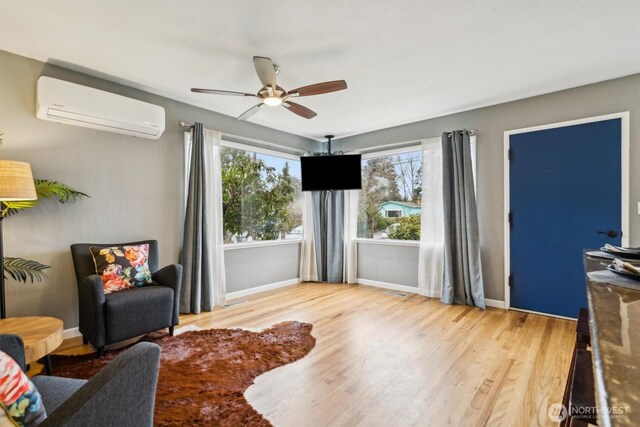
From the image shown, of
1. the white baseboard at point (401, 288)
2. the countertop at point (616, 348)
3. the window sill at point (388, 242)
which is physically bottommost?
the white baseboard at point (401, 288)

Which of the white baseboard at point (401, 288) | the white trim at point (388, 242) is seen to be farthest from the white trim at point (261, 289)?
the white trim at point (388, 242)

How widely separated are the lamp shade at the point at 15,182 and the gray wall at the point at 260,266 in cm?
221

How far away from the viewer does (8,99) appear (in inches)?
99.4

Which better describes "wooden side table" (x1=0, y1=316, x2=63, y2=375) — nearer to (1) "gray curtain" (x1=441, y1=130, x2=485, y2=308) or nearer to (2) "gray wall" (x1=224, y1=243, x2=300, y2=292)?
(2) "gray wall" (x1=224, y1=243, x2=300, y2=292)

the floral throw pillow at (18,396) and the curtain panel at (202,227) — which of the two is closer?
the floral throw pillow at (18,396)

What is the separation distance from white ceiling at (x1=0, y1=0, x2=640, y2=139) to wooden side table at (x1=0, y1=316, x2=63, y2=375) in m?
2.06

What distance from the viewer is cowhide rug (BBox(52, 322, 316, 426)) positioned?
1.75 metres

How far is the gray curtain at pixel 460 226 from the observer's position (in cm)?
367

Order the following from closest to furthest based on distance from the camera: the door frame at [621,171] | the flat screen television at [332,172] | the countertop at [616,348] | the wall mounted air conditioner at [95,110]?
1. the countertop at [616,348]
2. the wall mounted air conditioner at [95,110]
3. the door frame at [621,171]
4. the flat screen television at [332,172]

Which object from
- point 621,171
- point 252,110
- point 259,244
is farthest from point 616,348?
point 259,244

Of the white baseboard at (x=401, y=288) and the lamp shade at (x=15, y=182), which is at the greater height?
the lamp shade at (x=15, y=182)

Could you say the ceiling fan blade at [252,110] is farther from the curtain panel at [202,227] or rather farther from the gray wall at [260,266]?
the gray wall at [260,266]

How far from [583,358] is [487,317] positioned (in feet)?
8.48

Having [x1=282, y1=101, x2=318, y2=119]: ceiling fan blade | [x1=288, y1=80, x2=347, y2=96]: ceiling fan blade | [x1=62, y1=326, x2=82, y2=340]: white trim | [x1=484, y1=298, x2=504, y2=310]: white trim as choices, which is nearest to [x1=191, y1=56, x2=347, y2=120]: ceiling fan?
[x1=288, y1=80, x2=347, y2=96]: ceiling fan blade
